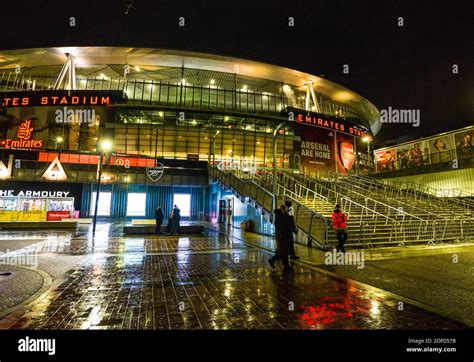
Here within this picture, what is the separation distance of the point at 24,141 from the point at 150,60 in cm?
1753

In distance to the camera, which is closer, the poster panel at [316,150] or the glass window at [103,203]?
the glass window at [103,203]

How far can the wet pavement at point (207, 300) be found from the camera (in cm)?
400

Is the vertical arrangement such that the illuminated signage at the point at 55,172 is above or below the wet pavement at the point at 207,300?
above

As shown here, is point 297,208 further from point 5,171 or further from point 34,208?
point 5,171

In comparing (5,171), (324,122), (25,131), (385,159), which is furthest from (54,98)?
(385,159)

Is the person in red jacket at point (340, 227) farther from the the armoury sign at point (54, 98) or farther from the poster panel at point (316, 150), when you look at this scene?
the the armoury sign at point (54, 98)

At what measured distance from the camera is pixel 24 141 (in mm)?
29469

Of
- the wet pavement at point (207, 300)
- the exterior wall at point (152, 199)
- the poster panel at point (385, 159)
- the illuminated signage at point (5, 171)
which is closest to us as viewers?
the wet pavement at point (207, 300)

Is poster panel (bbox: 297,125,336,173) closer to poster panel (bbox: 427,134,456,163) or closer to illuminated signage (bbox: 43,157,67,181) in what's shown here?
poster panel (bbox: 427,134,456,163)

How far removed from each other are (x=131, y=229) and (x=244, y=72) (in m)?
28.5

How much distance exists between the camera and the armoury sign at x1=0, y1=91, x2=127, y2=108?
30688 mm

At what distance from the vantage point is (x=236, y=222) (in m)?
20.4

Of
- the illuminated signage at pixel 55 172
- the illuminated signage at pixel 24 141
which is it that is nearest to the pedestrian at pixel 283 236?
the illuminated signage at pixel 55 172

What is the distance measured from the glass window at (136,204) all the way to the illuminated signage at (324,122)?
21.8m
